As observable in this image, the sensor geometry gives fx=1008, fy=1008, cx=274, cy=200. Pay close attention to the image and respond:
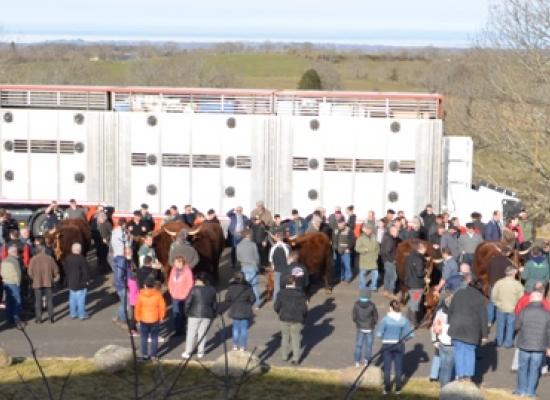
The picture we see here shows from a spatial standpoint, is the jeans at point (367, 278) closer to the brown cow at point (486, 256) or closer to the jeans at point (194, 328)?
the brown cow at point (486, 256)

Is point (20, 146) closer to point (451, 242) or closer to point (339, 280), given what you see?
point (339, 280)

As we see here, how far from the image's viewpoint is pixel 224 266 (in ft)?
69.7

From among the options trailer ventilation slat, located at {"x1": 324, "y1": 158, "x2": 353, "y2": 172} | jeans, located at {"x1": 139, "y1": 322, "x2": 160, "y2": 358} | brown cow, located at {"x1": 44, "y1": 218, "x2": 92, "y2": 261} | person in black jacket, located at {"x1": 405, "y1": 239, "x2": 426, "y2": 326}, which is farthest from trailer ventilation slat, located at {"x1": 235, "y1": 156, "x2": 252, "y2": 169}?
jeans, located at {"x1": 139, "y1": 322, "x2": 160, "y2": 358}

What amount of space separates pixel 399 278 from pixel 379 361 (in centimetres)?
408

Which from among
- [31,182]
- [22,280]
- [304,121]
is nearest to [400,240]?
[304,121]

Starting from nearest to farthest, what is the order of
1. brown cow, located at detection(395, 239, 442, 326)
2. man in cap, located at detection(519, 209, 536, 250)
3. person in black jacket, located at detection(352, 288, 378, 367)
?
person in black jacket, located at detection(352, 288, 378, 367), brown cow, located at detection(395, 239, 442, 326), man in cap, located at detection(519, 209, 536, 250)

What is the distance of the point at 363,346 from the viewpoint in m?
14.0

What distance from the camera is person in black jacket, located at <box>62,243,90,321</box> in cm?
1641

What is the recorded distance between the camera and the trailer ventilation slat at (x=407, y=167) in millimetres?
22531

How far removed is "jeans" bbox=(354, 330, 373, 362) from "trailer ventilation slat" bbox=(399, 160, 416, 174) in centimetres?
900

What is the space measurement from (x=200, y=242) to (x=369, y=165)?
536 centimetres

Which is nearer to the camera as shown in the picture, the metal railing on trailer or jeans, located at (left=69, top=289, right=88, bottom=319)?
jeans, located at (left=69, top=289, right=88, bottom=319)

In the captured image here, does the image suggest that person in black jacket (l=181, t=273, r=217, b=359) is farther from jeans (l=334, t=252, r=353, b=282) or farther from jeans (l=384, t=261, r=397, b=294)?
jeans (l=334, t=252, r=353, b=282)

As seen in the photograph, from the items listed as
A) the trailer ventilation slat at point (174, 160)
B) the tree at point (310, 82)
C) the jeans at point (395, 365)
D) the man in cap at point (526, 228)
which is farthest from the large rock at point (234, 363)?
the tree at point (310, 82)
